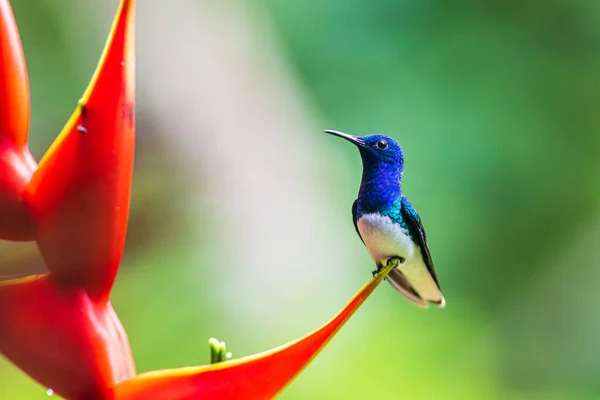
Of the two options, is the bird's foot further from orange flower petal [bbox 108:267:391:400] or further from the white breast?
orange flower petal [bbox 108:267:391:400]

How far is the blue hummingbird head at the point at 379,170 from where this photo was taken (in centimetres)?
47

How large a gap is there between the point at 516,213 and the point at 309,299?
36cm

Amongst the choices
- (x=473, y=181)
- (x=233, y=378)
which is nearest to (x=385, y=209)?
(x=233, y=378)

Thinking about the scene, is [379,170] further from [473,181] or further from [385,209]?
[473,181]

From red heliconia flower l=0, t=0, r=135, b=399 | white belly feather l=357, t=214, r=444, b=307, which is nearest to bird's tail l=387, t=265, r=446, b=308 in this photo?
white belly feather l=357, t=214, r=444, b=307

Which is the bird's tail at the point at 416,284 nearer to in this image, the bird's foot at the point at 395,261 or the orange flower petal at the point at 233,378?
the bird's foot at the point at 395,261

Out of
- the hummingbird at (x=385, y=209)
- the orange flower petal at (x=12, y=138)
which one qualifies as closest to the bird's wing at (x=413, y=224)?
the hummingbird at (x=385, y=209)

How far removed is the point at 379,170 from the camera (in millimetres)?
467

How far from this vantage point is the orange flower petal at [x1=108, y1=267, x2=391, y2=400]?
0.31m

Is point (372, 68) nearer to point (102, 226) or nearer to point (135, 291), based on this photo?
point (135, 291)

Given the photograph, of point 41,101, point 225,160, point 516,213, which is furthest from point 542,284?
point 41,101

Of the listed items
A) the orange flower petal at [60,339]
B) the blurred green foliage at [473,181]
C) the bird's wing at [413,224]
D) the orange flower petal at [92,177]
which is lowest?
the orange flower petal at [60,339]

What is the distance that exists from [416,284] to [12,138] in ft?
1.13

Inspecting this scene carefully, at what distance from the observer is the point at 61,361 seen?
0.33 metres
